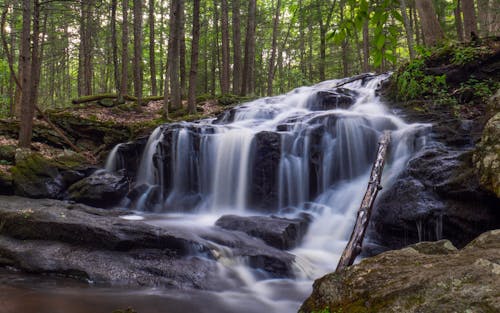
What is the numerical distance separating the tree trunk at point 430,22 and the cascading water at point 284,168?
2478 millimetres

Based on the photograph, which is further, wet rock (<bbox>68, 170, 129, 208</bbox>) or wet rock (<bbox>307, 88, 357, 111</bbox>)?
wet rock (<bbox>307, 88, 357, 111</bbox>)

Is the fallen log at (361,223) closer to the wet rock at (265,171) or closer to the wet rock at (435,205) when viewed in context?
the wet rock at (435,205)

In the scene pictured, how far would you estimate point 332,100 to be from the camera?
1266 cm

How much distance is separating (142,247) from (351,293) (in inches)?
163

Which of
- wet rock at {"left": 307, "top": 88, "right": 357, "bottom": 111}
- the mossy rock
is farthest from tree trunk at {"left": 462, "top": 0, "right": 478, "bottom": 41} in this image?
the mossy rock

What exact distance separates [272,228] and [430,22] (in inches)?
356

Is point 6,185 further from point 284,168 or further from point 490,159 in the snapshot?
point 490,159

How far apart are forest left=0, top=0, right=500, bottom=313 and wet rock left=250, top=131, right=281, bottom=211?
4cm

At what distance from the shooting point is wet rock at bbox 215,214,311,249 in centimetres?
665

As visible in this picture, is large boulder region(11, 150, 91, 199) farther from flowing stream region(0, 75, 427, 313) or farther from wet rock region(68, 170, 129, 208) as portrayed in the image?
flowing stream region(0, 75, 427, 313)

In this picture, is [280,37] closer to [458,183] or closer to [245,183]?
[245,183]

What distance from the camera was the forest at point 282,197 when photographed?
2803 millimetres

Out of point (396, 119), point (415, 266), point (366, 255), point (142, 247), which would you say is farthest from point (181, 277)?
point (396, 119)

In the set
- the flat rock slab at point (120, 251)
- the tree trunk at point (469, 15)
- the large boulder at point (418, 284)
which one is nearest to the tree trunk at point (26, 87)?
the flat rock slab at point (120, 251)
